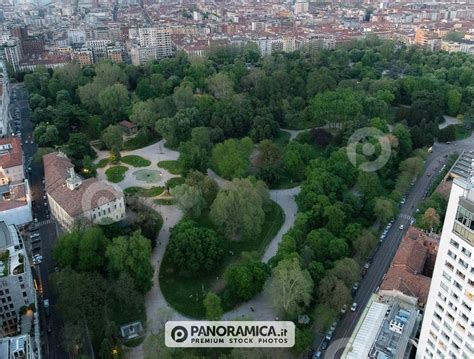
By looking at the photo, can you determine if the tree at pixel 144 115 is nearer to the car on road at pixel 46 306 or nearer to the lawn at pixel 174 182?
the lawn at pixel 174 182

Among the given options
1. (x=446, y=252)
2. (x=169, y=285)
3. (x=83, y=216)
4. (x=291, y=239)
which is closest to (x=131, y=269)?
(x=169, y=285)

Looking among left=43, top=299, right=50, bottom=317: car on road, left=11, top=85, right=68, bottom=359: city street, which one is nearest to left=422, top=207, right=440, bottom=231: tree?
left=11, top=85, right=68, bottom=359: city street

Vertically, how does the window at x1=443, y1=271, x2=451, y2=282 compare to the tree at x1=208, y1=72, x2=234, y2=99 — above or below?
above

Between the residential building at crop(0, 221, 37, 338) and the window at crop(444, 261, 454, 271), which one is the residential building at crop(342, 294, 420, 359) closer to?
the window at crop(444, 261, 454, 271)

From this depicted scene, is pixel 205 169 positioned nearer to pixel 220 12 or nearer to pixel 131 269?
pixel 131 269

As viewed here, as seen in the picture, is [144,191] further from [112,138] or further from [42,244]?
[42,244]

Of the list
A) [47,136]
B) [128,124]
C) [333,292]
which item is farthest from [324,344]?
[128,124]
